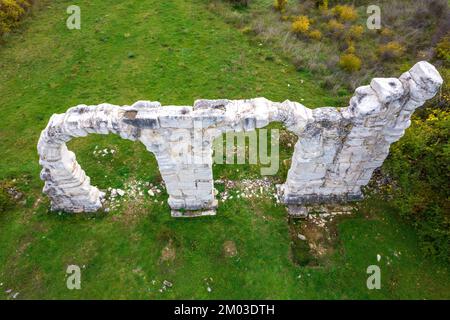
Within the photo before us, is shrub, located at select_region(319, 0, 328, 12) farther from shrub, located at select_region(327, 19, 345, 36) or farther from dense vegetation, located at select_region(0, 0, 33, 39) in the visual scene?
dense vegetation, located at select_region(0, 0, 33, 39)

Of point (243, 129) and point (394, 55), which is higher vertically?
point (243, 129)

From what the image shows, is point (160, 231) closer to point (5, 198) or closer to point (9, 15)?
point (5, 198)

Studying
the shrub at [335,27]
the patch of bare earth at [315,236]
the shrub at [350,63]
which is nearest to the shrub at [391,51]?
the shrub at [350,63]

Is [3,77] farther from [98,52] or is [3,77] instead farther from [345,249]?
[345,249]

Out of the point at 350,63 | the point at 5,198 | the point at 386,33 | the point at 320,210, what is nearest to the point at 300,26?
the point at 350,63

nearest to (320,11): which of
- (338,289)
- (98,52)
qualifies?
(98,52)

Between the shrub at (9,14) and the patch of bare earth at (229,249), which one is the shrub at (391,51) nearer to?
the patch of bare earth at (229,249)

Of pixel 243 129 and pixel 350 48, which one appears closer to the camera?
pixel 243 129
